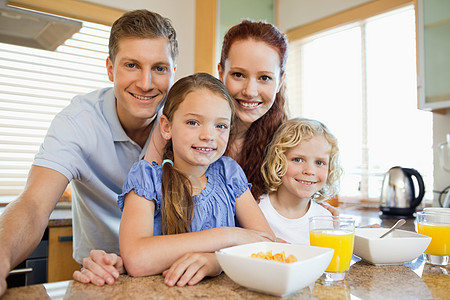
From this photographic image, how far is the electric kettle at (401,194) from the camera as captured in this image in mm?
2328

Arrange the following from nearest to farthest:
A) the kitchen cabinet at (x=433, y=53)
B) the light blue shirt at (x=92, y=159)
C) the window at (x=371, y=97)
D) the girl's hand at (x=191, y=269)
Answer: the girl's hand at (x=191, y=269) → the light blue shirt at (x=92, y=159) → the kitchen cabinet at (x=433, y=53) → the window at (x=371, y=97)

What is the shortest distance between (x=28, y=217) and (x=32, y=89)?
1.96 metres

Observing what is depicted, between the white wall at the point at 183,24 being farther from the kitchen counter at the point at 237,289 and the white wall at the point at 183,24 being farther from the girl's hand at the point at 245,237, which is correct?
the kitchen counter at the point at 237,289

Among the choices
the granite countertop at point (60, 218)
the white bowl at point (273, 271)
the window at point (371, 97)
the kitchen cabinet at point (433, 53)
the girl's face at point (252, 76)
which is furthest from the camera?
Answer: the window at point (371, 97)

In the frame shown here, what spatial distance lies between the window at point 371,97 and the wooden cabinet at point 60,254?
211 cm

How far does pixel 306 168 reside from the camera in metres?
1.38

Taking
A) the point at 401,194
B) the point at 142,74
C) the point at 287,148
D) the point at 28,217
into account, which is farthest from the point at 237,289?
the point at 401,194

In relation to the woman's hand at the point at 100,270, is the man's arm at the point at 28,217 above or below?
above

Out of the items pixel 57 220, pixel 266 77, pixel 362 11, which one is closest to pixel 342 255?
pixel 266 77

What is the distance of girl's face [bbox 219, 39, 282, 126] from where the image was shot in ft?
4.70

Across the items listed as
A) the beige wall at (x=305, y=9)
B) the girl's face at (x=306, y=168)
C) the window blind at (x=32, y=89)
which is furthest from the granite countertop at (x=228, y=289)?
the beige wall at (x=305, y=9)

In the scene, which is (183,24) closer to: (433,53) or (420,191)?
(433,53)

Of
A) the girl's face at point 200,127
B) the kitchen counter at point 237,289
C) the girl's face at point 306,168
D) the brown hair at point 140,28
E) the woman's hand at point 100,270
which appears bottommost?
the kitchen counter at point 237,289

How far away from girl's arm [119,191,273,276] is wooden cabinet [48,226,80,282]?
1.31 m
